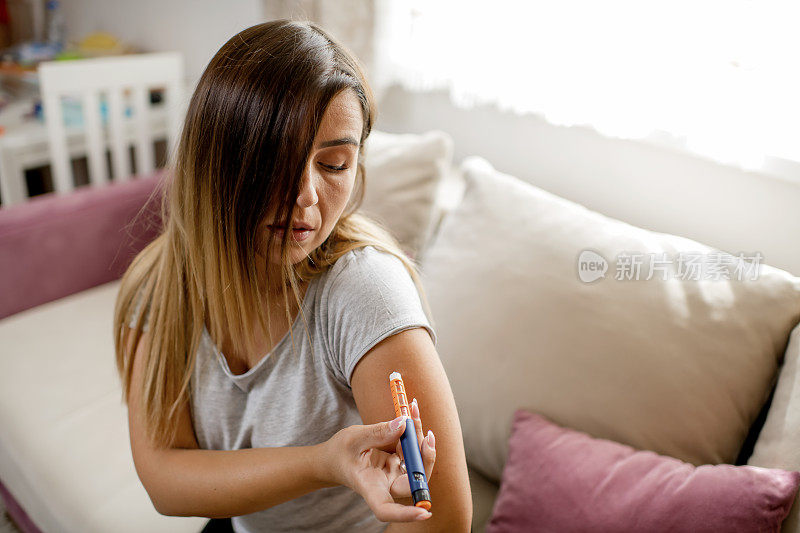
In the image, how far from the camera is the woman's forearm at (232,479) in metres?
0.67

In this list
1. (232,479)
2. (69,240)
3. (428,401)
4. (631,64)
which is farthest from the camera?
(69,240)

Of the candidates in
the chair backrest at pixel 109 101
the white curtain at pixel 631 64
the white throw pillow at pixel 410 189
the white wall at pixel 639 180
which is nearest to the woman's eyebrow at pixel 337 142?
the white wall at pixel 639 180

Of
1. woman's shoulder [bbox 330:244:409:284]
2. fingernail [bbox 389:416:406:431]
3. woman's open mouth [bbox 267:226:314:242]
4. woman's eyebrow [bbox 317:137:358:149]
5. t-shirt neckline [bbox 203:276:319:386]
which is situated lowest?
t-shirt neckline [bbox 203:276:319:386]

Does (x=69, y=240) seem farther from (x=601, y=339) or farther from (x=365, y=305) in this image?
(x=601, y=339)

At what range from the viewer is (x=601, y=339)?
3.04 feet

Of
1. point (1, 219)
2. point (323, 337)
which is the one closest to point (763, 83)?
point (323, 337)

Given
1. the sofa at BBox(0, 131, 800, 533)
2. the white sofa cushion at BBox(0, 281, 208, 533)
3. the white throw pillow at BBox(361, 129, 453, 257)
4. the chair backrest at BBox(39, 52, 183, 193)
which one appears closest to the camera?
the sofa at BBox(0, 131, 800, 533)

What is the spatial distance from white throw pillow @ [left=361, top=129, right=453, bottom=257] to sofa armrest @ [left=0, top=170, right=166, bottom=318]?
508 mm

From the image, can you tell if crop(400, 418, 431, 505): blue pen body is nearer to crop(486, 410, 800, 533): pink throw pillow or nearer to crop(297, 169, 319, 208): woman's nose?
crop(297, 169, 319, 208): woman's nose

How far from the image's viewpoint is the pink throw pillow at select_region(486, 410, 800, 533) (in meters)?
0.75

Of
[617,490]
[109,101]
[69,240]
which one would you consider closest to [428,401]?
[617,490]

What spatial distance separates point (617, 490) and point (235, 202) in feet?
2.11

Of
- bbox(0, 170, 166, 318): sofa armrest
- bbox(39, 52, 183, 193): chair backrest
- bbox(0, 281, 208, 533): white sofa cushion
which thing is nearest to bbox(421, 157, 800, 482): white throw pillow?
bbox(0, 281, 208, 533): white sofa cushion

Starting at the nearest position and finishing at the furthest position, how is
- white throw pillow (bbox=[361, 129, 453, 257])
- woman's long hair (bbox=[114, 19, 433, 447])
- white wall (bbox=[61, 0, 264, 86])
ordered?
woman's long hair (bbox=[114, 19, 433, 447]), white throw pillow (bbox=[361, 129, 453, 257]), white wall (bbox=[61, 0, 264, 86])
